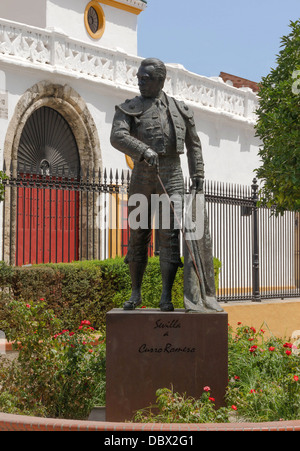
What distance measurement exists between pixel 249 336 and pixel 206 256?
187cm

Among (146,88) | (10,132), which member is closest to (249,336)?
(146,88)

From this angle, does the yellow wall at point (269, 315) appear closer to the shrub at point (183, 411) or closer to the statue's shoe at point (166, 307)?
the statue's shoe at point (166, 307)

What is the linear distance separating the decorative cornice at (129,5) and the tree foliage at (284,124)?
9.26 metres

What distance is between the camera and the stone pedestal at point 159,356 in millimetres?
5891

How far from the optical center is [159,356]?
5898mm

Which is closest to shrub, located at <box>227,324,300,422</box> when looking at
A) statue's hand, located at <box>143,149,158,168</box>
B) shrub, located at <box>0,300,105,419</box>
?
shrub, located at <box>0,300,105,419</box>

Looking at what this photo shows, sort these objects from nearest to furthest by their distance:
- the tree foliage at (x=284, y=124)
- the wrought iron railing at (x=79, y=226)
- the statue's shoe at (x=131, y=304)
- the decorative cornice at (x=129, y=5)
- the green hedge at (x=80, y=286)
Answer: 1. the statue's shoe at (x=131, y=304)
2. the green hedge at (x=80, y=286)
3. the tree foliage at (x=284, y=124)
4. the wrought iron railing at (x=79, y=226)
5. the decorative cornice at (x=129, y=5)

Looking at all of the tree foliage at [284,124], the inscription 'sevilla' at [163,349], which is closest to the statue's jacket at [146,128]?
the inscription 'sevilla' at [163,349]

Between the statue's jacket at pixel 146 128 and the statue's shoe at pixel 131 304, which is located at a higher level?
the statue's jacket at pixel 146 128

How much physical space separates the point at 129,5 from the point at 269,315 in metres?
10.9

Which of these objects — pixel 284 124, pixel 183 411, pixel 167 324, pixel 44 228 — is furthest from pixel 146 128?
pixel 44 228

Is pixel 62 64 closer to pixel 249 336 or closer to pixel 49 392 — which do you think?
pixel 249 336

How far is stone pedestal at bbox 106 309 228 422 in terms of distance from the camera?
232 inches

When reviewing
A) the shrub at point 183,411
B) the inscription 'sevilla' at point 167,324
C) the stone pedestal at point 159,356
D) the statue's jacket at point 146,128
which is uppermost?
the statue's jacket at point 146,128
